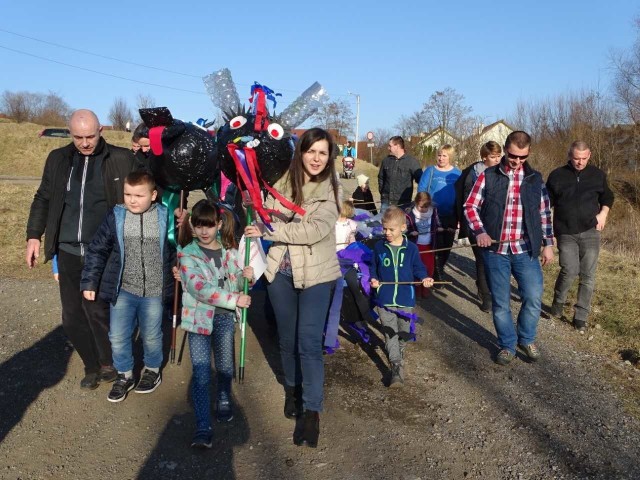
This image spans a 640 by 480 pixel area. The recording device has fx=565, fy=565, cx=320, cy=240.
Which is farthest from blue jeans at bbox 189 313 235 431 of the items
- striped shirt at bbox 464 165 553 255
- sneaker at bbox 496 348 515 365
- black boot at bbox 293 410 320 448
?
sneaker at bbox 496 348 515 365

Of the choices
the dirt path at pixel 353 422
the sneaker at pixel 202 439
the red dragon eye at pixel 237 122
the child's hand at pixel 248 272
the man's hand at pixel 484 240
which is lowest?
the dirt path at pixel 353 422

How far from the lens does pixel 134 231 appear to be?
→ 13.3 feet

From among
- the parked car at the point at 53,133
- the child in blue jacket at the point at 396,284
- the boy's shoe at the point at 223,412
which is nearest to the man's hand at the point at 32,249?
the boy's shoe at the point at 223,412

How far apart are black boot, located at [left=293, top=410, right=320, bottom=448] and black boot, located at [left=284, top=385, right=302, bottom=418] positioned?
266 mm

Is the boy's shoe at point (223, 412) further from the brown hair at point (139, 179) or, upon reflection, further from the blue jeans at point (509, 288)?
the blue jeans at point (509, 288)

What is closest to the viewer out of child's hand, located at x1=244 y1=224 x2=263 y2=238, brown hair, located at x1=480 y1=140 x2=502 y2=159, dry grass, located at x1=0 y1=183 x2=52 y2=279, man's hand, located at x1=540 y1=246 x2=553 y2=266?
child's hand, located at x1=244 y1=224 x2=263 y2=238

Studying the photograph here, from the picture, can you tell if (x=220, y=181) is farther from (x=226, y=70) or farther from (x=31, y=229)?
(x=31, y=229)

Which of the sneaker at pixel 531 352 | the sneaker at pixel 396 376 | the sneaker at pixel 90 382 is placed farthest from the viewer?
the sneaker at pixel 531 352

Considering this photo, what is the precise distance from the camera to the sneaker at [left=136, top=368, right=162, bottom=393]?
14.1 feet

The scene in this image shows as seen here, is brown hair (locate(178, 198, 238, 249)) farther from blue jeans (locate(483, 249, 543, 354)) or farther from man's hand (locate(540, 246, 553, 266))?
man's hand (locate(540, 246, 553, 266))

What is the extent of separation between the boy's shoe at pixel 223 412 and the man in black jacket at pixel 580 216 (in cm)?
427

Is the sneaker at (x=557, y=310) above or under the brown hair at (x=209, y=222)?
under

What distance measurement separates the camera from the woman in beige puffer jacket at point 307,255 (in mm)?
3586

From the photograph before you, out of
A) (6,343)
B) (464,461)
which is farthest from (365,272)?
(6,343)
